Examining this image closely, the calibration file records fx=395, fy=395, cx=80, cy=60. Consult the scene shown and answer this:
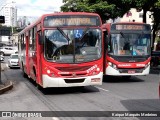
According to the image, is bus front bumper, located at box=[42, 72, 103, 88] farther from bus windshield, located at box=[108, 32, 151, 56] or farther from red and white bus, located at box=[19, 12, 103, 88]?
bus windshield, located at box=[108, 32, 151, 56]

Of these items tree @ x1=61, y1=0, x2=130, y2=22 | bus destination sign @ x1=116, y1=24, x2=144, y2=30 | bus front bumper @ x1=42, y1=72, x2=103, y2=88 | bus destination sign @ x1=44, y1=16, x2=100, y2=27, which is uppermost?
tree @ x1=61, y1=0, x2=130, y2=22

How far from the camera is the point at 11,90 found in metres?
16.9

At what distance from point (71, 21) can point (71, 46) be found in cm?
100

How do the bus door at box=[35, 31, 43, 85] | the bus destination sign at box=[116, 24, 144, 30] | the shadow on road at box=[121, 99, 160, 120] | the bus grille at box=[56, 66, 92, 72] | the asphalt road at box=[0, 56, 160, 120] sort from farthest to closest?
1. the bus destination sign at box=[116, 24, 144, 30]
2. the bus door at box=[35, 31, 43, 85]
3. the bus grille at box=[56, 66, 92, 72]
4. the asphalt road at box=[0, 56, 160, 120]
5. the shadow on road at box=[121, 99, 160, 120]

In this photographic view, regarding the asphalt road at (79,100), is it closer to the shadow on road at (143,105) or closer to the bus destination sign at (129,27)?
the shadow on road at (143,105)

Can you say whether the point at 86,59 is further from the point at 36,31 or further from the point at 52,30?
the point at 36,31

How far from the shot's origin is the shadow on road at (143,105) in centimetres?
1071

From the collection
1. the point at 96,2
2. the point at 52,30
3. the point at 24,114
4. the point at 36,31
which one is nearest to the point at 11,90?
the point at 36,31

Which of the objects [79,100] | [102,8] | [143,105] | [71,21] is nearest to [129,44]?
[71,21]

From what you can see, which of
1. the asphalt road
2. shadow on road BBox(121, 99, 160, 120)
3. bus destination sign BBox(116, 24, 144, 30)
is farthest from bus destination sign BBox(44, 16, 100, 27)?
bus destination sign BBox(116, 24, 144, 30)

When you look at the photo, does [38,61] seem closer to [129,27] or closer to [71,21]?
[71,21]

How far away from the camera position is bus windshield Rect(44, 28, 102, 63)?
47.5 feet

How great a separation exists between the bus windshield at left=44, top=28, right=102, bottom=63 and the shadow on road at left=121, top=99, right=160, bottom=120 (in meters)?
2.85

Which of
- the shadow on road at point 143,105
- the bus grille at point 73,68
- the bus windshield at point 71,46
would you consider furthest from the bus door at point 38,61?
the shadow on road at point 143,105
